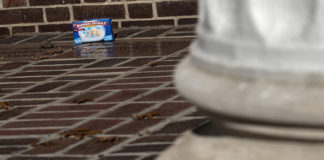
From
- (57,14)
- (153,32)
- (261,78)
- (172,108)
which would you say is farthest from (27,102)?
(261,78)

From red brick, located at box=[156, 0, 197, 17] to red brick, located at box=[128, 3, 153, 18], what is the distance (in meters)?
0.09

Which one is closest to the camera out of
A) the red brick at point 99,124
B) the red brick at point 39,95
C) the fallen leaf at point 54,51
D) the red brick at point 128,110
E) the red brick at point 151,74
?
the red brick at point 99,124

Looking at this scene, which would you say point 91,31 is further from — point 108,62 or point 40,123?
point 40,123

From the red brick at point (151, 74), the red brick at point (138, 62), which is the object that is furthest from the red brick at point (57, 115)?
the red brick at point (138, 62)

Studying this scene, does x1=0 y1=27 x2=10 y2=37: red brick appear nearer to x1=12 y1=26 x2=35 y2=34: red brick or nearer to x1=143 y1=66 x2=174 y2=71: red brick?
x1=12 y1=26 x2=35 y2=34: red brick

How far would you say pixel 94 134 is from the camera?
3.50 meters

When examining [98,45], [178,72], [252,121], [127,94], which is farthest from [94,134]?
[98,45]

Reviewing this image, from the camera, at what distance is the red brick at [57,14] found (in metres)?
6.93

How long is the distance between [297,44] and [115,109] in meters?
2.52

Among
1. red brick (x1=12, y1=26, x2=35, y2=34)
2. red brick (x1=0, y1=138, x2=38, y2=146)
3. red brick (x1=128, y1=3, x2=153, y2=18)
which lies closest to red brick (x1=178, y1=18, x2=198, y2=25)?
red brick (x1=128, y1=3, x2=153, y2=18)

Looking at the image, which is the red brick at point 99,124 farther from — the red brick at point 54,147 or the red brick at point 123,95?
the red brick at point 123,95

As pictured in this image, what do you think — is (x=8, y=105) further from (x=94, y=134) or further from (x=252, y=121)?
(x=252, y=121)

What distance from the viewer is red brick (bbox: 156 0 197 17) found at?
21.3 ft

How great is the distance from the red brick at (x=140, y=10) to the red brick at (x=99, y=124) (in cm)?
301
